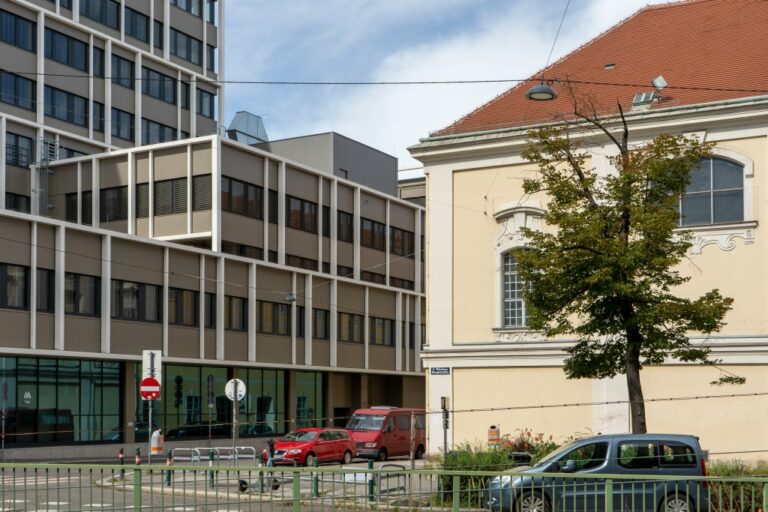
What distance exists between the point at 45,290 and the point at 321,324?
1806 centimetres

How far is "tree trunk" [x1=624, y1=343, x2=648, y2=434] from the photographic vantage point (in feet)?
71.3

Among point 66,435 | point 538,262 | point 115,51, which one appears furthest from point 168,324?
point 538,262

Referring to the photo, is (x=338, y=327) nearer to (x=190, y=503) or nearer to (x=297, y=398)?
(x=297, y=398)

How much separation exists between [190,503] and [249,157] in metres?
44.0

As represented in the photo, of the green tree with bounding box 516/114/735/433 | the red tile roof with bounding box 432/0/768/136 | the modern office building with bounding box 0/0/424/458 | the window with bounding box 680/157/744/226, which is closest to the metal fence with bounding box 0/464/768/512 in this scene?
the green tree with bounding box 516/114/735/433

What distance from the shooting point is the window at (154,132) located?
6803 cm

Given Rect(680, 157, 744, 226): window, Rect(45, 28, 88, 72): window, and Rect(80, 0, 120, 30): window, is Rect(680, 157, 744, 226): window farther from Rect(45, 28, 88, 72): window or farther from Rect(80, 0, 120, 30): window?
Rect(80, 0, 120, 30): window

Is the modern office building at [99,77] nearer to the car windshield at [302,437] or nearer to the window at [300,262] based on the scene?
the window at [300,262]

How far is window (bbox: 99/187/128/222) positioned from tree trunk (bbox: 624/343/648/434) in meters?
36.3

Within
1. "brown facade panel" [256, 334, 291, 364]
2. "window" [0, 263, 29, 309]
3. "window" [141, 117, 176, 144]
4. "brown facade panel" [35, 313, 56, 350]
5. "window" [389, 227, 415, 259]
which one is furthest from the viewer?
"window" [141, 117, 176, 144]

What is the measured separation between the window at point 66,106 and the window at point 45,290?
21523mm

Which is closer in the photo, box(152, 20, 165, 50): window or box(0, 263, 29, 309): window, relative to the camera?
box(0, 263, 29, 309): window

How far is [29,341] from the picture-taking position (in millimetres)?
41312

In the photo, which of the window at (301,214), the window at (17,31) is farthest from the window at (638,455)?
the window at (17,31)
